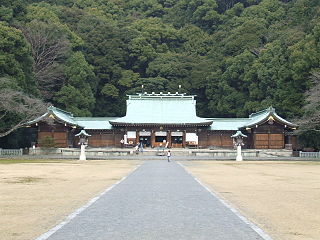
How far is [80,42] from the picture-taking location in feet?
197

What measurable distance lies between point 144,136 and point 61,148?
10761mm

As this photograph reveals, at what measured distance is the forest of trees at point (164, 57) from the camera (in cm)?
4094

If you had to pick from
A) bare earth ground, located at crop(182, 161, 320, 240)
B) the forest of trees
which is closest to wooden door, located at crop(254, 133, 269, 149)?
the forest of trees

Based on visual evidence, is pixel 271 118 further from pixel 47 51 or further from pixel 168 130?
pixel 47 51

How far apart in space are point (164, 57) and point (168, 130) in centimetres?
2046

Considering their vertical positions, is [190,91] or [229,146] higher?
[190,91]

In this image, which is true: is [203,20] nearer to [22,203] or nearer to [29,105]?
[29,105]

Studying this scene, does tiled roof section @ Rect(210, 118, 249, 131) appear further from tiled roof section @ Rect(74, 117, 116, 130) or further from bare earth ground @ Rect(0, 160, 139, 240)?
bare earth ground @ Rect(0, 160, 139, 240)

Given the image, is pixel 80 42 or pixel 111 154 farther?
pixel 80 42

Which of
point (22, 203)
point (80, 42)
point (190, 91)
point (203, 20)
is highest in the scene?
point (203, 20)

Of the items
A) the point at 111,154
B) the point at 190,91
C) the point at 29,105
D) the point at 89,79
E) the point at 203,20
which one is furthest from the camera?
the point at 203,20

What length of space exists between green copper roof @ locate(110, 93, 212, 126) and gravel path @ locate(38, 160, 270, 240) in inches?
1457

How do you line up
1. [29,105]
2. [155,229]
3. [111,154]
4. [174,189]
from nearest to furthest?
1. [155,229]
2. [174,189]
3. [29,105]
4. [111,154]

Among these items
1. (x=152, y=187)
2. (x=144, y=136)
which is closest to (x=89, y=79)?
(x=144, y=136)
